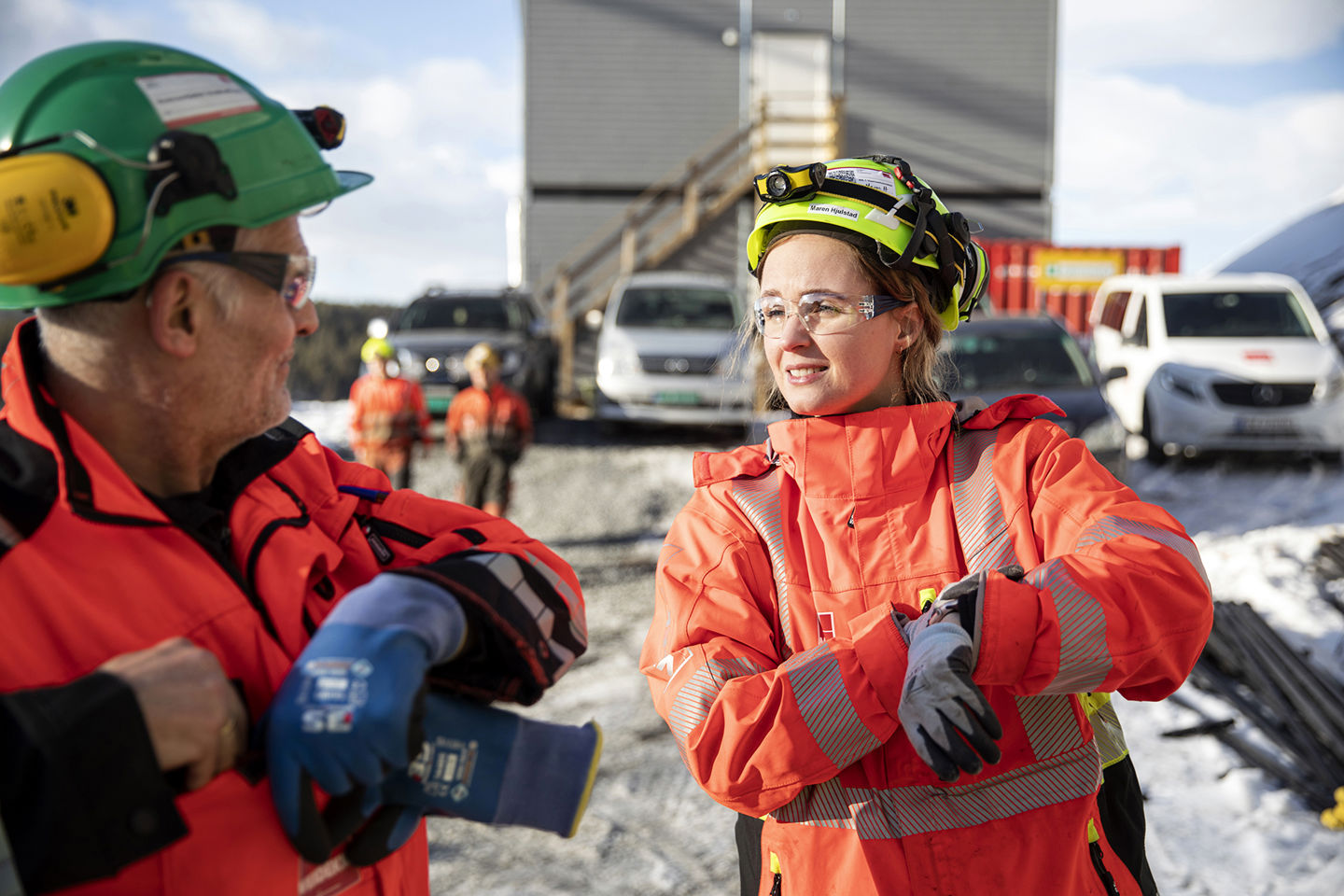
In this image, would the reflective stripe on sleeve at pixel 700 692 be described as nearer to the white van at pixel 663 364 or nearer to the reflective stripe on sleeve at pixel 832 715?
the reflective stripe on sleeve at pixel 832 715

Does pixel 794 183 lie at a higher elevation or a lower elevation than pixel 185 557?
higher

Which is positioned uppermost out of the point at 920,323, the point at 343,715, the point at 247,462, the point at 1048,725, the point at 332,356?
the point at 920,323

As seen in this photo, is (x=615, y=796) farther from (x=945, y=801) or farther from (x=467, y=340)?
(x=467, y=340)

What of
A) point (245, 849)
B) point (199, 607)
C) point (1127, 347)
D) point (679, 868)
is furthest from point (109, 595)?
point (1127, 347)

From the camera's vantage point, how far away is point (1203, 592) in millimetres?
1583

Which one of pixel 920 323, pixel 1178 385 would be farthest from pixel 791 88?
pixel 920 323

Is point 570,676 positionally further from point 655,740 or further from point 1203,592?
point 1203,592

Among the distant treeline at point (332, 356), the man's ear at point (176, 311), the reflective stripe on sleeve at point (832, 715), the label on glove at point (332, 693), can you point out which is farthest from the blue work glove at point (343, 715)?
the distant treeline at point (332, 356)

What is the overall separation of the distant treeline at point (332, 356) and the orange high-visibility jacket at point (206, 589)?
60.9 ft

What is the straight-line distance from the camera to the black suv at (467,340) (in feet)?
37.3

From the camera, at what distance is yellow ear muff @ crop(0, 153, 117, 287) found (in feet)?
3.76

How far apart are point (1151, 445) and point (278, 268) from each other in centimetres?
1074

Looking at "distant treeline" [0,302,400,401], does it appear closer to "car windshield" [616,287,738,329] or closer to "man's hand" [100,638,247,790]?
"car windshield" [616,287,738,329]

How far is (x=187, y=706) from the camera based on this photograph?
1.04 meters
